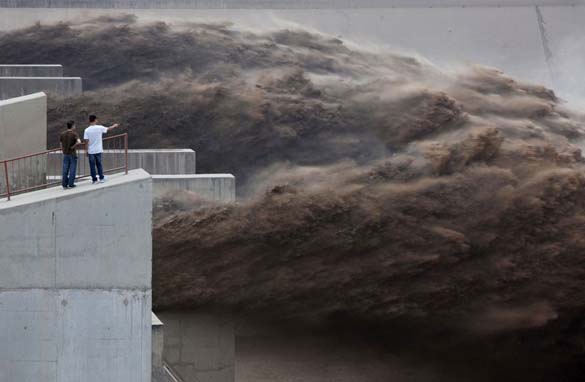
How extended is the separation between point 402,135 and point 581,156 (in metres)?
5.49

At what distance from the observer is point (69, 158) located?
61.7 ft

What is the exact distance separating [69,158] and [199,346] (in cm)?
830

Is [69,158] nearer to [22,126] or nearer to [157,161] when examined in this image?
[22,126]

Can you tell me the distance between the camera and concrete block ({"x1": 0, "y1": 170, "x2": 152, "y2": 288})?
18094 mm

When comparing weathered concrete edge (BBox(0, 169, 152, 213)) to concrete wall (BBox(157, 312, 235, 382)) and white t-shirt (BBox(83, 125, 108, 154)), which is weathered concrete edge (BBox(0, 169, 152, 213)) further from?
concrete wall (BBox(157, 312, 235, 382))

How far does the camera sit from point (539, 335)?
3353 cm

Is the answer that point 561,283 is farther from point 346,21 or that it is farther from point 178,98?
point 178,98

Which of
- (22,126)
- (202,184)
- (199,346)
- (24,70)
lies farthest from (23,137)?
(24,70)

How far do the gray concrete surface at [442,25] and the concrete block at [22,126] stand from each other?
555 inches

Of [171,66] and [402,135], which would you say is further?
[171,66]

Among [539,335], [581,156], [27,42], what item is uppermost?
[27,42]

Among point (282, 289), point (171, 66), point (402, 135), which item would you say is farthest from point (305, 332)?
point (171, 66)

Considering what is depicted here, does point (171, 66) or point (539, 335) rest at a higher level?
point (171, 66)

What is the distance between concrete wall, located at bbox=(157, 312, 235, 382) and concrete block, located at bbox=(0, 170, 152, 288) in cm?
700
